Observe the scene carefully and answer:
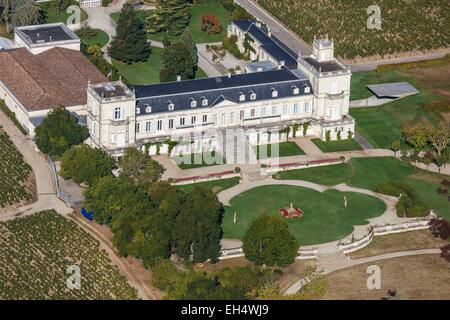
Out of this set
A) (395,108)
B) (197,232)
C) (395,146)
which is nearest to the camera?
(197,232)

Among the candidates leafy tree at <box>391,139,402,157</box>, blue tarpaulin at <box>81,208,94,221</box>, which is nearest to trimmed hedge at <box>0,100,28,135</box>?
blue tarpaulin at <box>81,208,94,221</box>

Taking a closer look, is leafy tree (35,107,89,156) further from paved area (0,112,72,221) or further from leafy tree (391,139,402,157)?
leafy tree (391,139,402,157)

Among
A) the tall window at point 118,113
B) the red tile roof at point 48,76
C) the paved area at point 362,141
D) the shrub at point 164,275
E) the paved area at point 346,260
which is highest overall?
the tall window at point 118,113

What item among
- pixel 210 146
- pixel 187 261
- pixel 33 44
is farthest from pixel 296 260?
pixel 33 44

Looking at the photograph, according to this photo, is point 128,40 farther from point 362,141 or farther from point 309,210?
point 309,210

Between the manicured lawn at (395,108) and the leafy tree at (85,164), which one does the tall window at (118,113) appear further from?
the manicured lawn at (395,108)

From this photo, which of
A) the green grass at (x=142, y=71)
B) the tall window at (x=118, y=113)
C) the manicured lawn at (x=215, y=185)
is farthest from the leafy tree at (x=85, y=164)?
Result: the green grass at (x=142, y=71)

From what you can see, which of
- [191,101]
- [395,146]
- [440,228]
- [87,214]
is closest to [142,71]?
[191,101]
